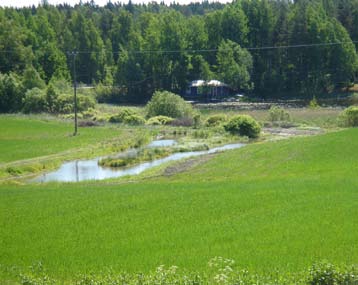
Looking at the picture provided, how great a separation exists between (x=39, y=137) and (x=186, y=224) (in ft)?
133

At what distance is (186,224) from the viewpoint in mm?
19562

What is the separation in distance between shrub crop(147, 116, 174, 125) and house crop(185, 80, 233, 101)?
107ft

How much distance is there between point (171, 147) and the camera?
52.1m

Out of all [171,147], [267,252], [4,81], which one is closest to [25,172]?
[171,147]

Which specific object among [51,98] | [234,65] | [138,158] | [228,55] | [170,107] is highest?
[228,55]

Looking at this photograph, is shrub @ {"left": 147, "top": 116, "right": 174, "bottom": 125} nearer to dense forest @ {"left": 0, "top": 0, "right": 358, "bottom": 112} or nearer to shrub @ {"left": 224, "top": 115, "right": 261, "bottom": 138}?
shrub @ {"left": 224, "top": 115, "right": 261, "bottom": 138}

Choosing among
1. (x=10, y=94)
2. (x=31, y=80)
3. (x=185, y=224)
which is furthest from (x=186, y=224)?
(x=31, y=80)

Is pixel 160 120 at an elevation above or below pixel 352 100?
below

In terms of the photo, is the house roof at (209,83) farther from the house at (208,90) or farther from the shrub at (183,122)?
the shrub at (183,122)

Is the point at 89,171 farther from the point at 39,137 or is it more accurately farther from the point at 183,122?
the point at 183,122

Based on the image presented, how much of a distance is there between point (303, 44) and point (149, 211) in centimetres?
8963

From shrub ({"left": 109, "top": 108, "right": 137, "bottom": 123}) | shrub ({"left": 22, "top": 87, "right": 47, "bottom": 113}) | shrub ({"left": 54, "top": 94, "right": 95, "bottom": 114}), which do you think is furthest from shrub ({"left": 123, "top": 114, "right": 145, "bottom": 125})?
shrub ({"left": 22, "top": 87, "right": 47, "bottom": 113})

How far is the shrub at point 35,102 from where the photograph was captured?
87.4m

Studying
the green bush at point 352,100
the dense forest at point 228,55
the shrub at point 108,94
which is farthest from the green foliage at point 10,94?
the green bush at point 352,100
